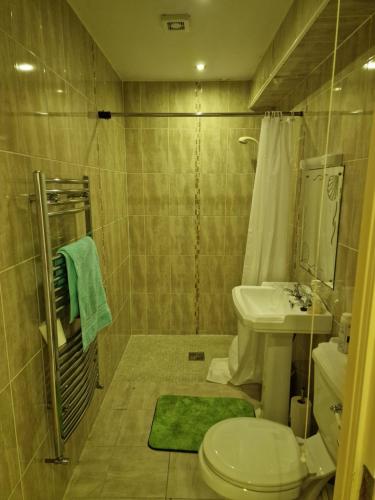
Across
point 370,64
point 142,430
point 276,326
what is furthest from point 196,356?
point 370,64

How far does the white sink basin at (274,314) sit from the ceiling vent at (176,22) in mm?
1703

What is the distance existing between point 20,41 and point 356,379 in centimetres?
158

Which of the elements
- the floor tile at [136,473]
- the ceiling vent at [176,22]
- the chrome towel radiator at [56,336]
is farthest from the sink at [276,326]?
the ceiling vent at [176,22]

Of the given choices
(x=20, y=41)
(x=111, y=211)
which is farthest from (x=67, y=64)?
(x=111, y=211)

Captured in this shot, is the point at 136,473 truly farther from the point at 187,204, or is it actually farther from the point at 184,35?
the point at 184,35

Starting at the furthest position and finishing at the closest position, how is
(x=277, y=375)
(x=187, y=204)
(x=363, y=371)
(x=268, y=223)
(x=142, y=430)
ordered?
1. (x=187, y=204)
2. (x=268, y=223)
3. (x=142, y=430)
4. (x=277, y=375)
5. (x=363, y=371)

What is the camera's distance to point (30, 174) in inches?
53.0

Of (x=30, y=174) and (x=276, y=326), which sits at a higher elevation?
(x=30, y=174)

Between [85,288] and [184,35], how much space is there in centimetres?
173

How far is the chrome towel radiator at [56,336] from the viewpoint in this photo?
130 cm

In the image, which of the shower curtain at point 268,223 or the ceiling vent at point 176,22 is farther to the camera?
the shower curtain at point 268,223

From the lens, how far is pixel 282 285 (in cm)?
240

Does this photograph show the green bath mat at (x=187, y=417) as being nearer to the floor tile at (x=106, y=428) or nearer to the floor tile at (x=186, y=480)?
the floor tile at (x=186, y=480)

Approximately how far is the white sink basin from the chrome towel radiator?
0.93 meters
